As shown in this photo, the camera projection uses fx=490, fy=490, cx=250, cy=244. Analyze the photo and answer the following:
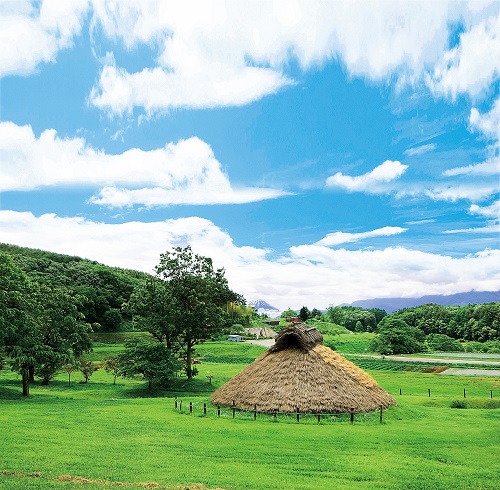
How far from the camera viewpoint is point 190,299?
52.3 m

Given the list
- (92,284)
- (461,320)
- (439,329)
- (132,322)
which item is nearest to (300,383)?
(132,322)

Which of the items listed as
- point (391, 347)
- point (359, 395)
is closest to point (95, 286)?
point (391, 347)

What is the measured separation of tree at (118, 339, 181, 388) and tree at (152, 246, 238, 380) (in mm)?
4900

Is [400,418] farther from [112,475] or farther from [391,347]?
[391,347]

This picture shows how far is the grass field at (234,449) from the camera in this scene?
16.3 m

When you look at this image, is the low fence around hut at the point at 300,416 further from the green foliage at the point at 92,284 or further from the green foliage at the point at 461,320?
the green foliage at the point at 461,320

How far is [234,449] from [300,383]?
34.3 feet

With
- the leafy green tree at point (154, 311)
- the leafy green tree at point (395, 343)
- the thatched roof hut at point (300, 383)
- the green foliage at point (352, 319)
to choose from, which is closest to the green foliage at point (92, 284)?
the leafy green tree at point (154, 311)

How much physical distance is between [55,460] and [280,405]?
1437 centimetres

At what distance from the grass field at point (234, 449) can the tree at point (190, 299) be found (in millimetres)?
15312

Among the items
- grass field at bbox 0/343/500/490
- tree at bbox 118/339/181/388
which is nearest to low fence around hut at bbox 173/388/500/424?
grass field at bbox 0/343/500/490

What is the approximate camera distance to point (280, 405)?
2917 centimetres

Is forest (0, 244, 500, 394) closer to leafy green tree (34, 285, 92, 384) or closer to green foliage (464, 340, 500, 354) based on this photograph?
leafy green tree (34, 285, 92, 384)

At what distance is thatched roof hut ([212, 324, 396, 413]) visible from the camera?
96.1 ft
